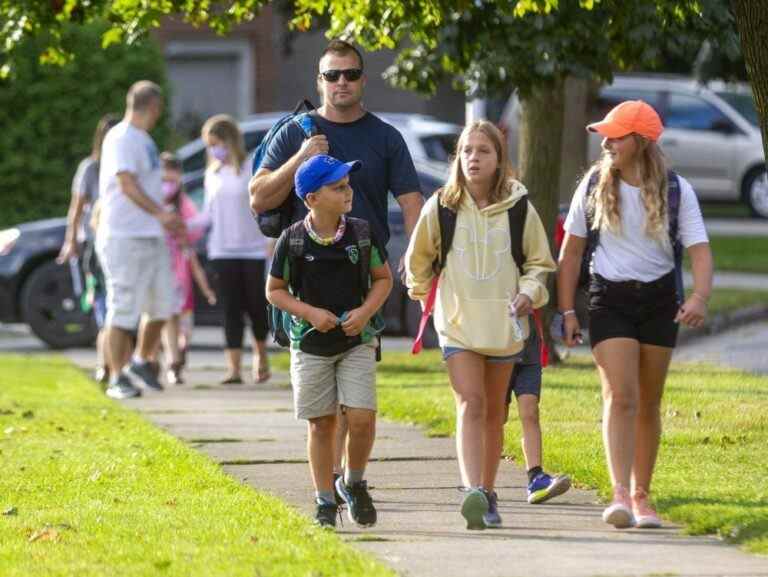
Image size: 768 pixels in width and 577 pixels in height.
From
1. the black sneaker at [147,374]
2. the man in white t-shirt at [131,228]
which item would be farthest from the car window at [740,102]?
the man in white t-shirt at [131,228]

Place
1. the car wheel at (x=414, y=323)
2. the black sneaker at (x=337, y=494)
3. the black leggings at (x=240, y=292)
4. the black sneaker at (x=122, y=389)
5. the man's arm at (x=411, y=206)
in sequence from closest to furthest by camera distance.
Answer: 1. the black sneaker at (x=337, y=494)
2. the man's arm at (x=411, y=206)
3. the black sneaker at (x=122, y=389)
4. the black leggings at (x=240, y=292)
5. the car wheel at (x=414, y=323)

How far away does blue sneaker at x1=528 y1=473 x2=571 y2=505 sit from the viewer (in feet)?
27.2

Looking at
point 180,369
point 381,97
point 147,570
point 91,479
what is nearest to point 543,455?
point 91,479

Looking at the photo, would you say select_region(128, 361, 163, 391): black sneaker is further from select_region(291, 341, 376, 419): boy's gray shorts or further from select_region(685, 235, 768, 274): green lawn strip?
select_region(685, 235, 768, 274): green lawn strip

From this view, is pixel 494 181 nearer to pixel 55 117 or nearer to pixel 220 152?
pixel 220 152

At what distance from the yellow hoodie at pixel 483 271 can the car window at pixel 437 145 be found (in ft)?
37.8

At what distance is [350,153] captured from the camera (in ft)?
26.7

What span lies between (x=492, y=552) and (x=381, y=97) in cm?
2579

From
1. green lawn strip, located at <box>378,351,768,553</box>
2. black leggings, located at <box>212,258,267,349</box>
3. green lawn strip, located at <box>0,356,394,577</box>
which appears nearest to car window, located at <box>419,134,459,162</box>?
green lawn strip, located at <box>378,351,768,553</box>

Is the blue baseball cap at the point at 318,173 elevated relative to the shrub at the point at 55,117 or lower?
elevated

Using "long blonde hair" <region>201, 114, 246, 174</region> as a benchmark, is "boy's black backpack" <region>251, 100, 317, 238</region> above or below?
above

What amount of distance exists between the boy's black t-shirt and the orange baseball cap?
1.08m

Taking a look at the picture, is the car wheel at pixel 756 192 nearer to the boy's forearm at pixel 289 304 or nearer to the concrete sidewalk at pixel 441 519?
the concrete sidewalk at pixel 441 519

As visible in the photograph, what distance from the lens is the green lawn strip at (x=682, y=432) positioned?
7926 millimetres
